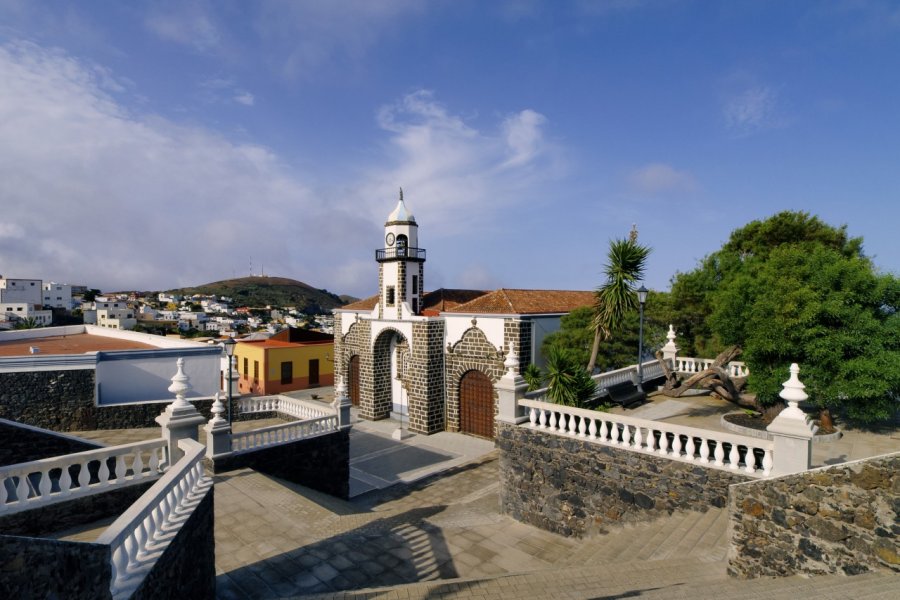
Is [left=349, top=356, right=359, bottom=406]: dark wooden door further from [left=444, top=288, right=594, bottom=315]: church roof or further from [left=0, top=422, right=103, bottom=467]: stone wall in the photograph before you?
[left=0, top=422, right=103, bottom=467]: stone wall

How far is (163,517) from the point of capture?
4.50 metres

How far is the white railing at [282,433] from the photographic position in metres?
9.93

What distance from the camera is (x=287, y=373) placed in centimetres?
2569

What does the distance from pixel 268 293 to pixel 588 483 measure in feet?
379

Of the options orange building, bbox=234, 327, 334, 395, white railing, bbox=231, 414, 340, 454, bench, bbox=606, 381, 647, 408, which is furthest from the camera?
orange building, bbox=234, 327, 334, 395

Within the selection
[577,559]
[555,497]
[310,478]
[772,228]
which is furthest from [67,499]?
[772,228]

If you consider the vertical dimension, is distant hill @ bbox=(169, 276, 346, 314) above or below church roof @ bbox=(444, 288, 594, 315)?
above

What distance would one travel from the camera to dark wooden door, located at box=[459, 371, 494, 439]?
18.0 m

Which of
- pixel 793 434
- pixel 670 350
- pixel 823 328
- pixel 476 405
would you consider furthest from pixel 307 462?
pixel 670 350

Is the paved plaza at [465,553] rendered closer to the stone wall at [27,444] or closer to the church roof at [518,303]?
the stone wall at [27,444]

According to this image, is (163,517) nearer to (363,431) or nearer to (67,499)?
(67,499)

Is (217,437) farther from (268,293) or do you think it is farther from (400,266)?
(268,293)

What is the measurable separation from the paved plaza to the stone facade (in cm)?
622

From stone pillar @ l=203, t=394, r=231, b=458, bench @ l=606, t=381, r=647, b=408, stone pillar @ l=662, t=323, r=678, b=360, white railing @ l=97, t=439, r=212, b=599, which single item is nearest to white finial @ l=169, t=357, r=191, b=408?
white railing @ l=97, t=439, r=212, b=599
